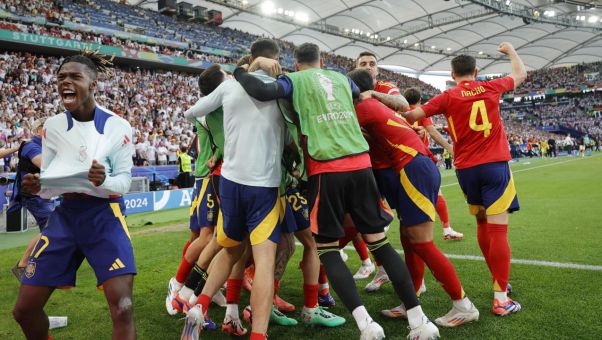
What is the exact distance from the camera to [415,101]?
18.1 ft

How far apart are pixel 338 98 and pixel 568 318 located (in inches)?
95.9

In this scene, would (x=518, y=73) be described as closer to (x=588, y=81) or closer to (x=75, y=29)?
(x=75, y=29)

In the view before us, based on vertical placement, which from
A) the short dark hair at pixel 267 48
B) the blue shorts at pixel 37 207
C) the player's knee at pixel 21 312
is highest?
the short dark hair at pixel 267 48

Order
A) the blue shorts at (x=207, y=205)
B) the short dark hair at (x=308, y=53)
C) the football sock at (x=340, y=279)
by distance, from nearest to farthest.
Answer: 1. the football sock at (x=340, y=279)
2. the short dark hair at (x=308, y=53)
3. the blue shorts at (x=207, y=205)

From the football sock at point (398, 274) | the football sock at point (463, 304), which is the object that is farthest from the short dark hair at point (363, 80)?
the football sock at point (463, 304)

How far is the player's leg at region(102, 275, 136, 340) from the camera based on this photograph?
7.73 ft

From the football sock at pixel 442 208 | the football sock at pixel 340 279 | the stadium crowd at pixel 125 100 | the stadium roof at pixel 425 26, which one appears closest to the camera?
the football sock at pixel 340 279

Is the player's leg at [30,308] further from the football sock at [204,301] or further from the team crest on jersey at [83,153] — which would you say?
the football sock at [204,301]

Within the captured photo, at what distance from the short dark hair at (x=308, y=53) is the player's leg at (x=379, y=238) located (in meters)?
0.98

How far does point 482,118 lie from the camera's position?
3.77m

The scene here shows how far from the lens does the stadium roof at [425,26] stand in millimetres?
40781

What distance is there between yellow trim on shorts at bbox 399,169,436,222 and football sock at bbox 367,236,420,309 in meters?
0.49

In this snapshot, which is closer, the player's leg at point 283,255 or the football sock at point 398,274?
the football sock at point 398,274

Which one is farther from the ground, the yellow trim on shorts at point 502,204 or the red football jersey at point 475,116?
the red football jersey at point 475,116
